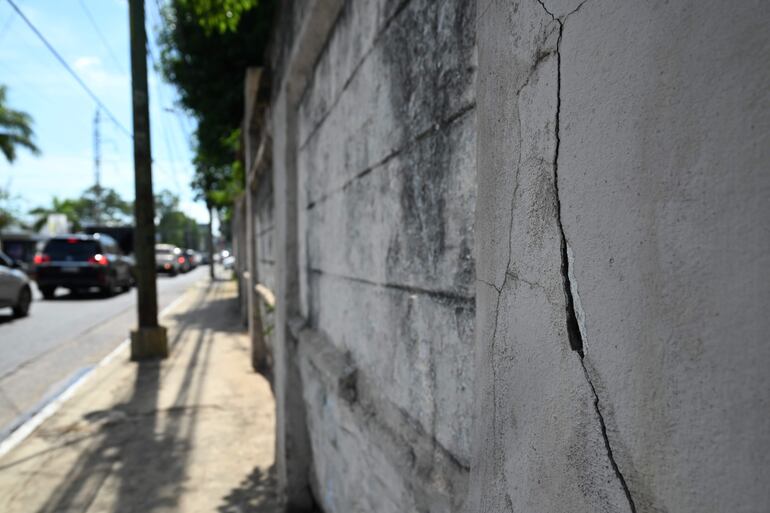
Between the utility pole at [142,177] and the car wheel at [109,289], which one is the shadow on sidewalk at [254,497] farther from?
the car wheel at [109,289]

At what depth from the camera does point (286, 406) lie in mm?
3449

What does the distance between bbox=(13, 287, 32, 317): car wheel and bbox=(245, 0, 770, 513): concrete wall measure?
1181 centimetres

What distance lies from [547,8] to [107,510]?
3.67 metres

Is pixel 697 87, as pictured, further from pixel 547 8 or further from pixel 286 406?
pixel 286 406

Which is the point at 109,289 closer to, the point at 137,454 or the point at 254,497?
the point at 137,454

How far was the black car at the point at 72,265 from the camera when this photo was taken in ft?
49.3

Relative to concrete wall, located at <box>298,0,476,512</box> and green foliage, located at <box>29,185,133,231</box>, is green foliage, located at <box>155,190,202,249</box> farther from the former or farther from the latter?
concrete wall, located at <box>298,0,476,512</box>

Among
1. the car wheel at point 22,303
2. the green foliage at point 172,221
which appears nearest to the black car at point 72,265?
the car wheel at point 22,303

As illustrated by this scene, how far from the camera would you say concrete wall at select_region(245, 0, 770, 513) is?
54 cm

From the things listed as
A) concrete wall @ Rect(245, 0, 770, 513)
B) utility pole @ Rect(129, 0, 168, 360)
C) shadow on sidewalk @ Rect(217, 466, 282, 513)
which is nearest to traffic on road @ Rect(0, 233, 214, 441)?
utility pole @ Rect(129, 0, 168, 360)

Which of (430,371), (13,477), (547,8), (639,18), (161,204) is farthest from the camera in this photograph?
(161,204)

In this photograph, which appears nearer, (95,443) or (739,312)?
(739,312)

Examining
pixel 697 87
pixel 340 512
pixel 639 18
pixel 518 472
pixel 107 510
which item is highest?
pixel 639 18

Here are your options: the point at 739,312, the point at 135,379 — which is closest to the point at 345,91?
the point at 739,312
